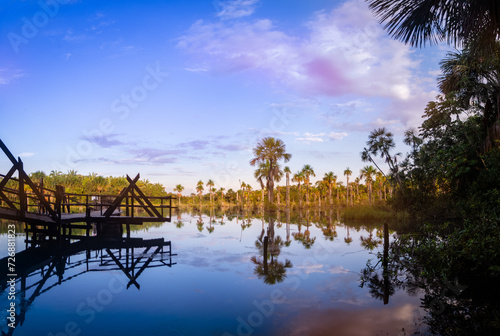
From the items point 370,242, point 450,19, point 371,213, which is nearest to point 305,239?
point 370,242

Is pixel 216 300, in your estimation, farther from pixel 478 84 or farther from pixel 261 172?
pixel 261 172

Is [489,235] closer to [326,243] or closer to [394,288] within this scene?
[394,288]

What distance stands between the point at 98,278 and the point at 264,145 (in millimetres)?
63577

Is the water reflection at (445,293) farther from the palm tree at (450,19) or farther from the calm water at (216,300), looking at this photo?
the palm tree at (450,19)

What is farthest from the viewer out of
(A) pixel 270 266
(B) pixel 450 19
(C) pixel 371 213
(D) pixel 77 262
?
(C) pixel 371 213

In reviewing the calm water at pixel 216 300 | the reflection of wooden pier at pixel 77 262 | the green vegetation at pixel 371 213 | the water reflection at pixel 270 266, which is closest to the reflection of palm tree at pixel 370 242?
the calm water at pixel 216 300

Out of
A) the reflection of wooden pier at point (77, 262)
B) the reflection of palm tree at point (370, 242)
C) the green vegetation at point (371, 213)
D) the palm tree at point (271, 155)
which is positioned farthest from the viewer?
the palm tree at point (271, 155)

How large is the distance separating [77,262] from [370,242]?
19748mm

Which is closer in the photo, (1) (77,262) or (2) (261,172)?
(1) (77,262)

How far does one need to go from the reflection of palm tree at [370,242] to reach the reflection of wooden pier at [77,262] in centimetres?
1335

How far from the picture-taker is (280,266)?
17.9 meters

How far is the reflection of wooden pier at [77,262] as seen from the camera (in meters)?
13.9

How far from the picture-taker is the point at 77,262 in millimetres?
18688

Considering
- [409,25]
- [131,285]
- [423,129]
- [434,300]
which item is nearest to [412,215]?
[423,129]
